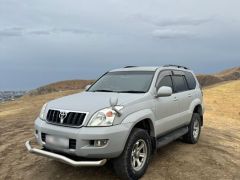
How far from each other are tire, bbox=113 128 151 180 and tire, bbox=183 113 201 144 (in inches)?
101

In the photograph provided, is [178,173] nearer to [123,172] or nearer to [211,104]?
[123,172]

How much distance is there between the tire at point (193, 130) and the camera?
29.0 ft

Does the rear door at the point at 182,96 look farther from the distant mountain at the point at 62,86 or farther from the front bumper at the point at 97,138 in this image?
the distant mountain at the point at 62,86

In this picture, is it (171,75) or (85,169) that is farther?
(171,75)

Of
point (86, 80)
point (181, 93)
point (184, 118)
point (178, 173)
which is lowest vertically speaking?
point (86, 80)

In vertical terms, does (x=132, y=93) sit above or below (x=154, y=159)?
above

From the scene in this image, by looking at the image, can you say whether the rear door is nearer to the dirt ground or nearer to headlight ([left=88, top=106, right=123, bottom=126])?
the dirt ground

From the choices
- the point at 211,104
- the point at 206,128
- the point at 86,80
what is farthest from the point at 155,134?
the point at 86,80

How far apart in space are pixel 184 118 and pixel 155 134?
1.72 metres

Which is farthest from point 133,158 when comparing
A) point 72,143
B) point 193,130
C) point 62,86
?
point 62,86

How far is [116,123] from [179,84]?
10.3ft

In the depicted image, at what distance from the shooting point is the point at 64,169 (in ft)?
22.8

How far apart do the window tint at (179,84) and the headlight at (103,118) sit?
8.98ft

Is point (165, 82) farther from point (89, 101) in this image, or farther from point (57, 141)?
point (57, 141)
